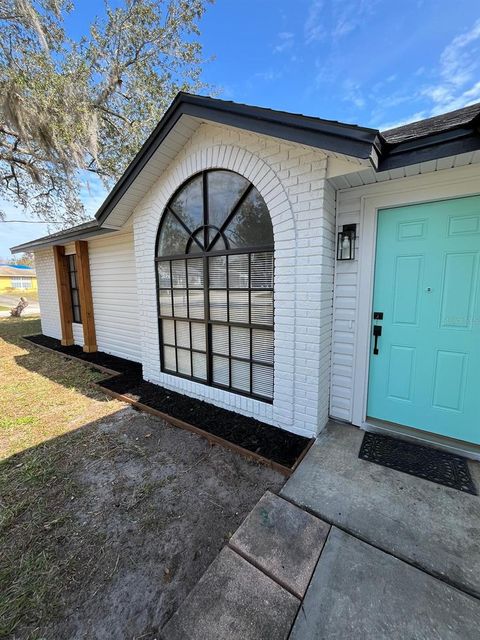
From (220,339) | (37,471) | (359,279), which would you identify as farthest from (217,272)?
(37,471)

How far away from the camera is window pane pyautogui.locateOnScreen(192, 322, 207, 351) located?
3.79 m

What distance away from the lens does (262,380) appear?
3.26 meters

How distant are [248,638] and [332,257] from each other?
2.87 m

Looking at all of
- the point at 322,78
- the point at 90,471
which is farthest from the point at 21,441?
the point at 322,78

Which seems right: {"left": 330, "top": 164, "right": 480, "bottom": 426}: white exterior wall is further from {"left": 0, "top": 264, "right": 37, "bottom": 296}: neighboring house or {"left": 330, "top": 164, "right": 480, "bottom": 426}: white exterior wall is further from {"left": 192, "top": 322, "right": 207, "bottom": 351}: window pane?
{"left": 0, "top": 264, "right": 37, "bottom": 296}: neighboring house

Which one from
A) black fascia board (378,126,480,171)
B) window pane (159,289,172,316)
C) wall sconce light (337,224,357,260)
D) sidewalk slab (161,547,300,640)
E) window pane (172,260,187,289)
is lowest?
sidewalk slab (161,547,300,640)

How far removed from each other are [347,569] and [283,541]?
396mm

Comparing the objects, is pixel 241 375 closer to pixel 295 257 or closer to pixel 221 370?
pixel 221 370

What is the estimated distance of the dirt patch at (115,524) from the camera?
1.50m

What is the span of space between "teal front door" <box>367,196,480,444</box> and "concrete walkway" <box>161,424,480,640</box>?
2.20ft

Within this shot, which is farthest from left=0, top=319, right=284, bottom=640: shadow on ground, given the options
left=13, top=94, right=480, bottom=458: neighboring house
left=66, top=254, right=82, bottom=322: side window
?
left=66, top=254, right=82, bottom=322: side window

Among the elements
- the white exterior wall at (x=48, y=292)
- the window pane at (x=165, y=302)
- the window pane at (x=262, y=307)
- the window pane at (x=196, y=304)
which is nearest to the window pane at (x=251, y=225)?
the window pane at (x=262, y=307)

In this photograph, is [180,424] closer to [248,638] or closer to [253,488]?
[253,488]

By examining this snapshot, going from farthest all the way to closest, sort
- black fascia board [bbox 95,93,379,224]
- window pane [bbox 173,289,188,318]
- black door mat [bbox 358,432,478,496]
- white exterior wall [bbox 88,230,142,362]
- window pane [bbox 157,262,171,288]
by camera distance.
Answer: white exterior wall [bbox 88,230,142,362], window pane [bbox 157,262,171,288], window pane [bbox 173,289,188,318], black door mat [bbox 358,432,478,496], black fascia board [bbox 95,93,379,224]
